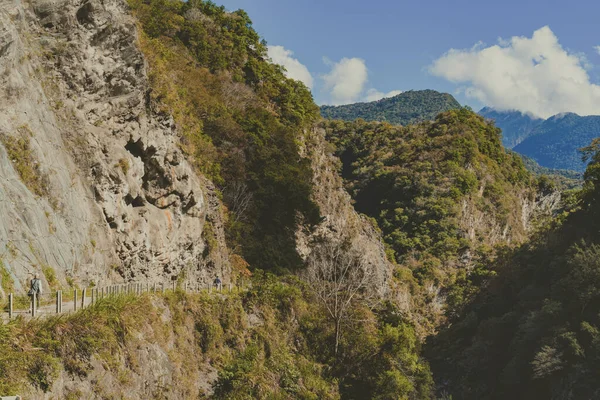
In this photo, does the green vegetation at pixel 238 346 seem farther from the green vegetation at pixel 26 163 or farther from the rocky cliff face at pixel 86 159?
the green vegetation at pixel 26 163

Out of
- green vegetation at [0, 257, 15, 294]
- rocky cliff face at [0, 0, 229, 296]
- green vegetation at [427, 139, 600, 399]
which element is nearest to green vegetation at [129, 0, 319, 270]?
rocky cliff face at [0, 0, 229, 296]

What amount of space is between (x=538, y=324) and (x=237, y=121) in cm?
3000

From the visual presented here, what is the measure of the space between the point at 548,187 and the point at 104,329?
4450 inches

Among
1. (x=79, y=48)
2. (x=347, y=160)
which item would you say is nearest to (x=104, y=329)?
(x=79, y=48)

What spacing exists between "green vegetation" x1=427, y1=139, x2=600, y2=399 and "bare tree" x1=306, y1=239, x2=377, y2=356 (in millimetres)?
11894

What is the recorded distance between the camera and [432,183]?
74.4 m

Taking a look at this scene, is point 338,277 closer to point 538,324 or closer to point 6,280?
point 538,324

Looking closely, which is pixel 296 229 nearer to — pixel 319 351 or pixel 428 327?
pixel 319 351

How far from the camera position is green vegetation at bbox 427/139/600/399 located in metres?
34.0

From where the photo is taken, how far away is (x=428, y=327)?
198 ft

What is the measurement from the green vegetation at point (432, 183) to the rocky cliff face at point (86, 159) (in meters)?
45.6

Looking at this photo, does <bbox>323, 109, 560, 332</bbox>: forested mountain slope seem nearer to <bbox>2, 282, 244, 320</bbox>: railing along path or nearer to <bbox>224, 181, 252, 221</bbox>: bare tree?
<bbox>224, 181, 252, 221</bbox>: bare tree

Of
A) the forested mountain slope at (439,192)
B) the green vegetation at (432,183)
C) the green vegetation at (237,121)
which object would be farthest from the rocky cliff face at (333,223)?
the green vegetation at (432,183)

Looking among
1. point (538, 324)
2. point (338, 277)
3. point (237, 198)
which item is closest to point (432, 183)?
point (338, 277)
